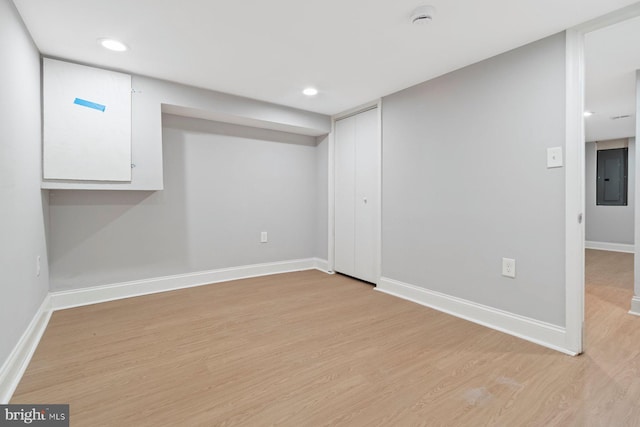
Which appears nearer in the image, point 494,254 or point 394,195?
point 494,254

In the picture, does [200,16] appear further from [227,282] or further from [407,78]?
[227,282]

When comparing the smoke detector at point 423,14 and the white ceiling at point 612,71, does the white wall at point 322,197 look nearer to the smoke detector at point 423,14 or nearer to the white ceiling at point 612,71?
the smoke detector at point 423,14

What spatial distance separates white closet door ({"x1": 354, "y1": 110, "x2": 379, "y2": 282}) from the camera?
3441mm

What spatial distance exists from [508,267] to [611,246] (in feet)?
18.0

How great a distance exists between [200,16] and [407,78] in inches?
70.1

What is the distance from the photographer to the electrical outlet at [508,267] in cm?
221

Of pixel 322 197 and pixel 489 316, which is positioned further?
pixel 322 197

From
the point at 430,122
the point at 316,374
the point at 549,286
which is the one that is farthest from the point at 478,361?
the point at 430,122

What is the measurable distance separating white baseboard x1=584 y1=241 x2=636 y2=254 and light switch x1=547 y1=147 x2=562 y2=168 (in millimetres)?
5342

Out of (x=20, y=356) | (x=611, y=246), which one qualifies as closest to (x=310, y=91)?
(x=20, y=356)

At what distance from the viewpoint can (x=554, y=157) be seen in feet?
6.54

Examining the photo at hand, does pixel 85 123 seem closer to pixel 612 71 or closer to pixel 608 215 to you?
pixel 612 71

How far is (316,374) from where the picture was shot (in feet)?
5.48
